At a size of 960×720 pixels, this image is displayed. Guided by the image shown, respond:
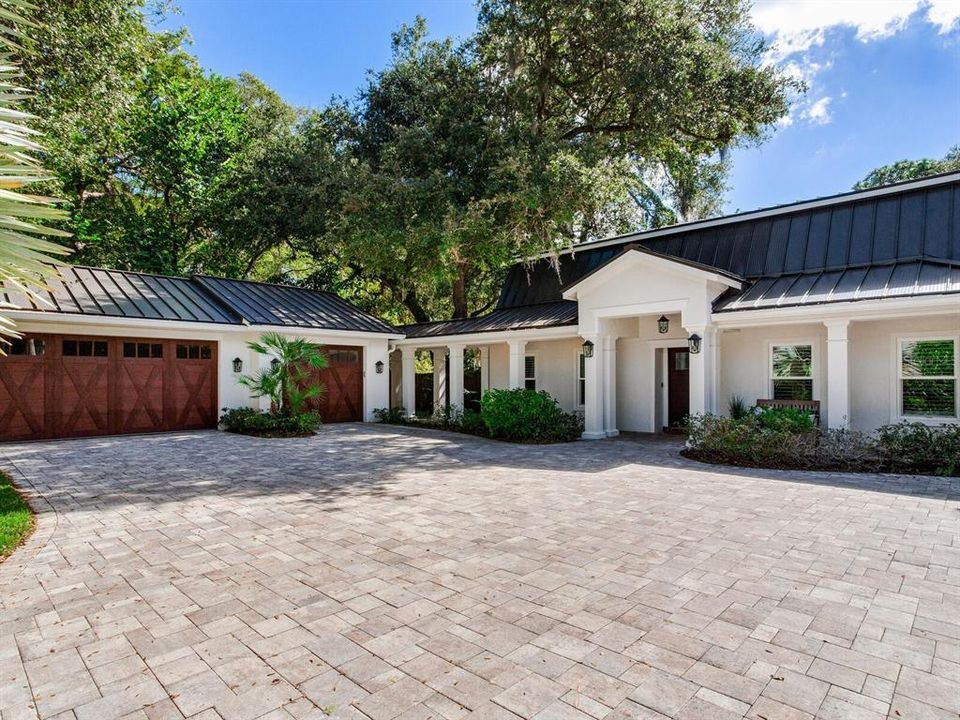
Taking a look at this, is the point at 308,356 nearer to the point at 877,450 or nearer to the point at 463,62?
the point at 463,62

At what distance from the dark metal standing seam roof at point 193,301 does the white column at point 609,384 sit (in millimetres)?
7082

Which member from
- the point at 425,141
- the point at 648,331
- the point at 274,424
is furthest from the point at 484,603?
the point at 425,141

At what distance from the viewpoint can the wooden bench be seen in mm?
10398

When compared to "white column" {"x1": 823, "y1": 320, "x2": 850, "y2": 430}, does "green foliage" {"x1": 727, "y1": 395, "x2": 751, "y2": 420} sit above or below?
below

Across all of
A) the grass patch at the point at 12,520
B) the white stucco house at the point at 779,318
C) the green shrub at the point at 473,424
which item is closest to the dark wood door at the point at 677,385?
the white stucco house at the point at 779,318

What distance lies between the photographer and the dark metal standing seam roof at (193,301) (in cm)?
1233

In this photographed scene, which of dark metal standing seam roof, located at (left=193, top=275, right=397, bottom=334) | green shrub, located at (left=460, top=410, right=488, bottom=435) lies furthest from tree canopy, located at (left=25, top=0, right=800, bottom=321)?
green shrub, located at (left=460, top=410, right=488, bottom=435)

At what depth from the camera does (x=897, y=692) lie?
2.68m

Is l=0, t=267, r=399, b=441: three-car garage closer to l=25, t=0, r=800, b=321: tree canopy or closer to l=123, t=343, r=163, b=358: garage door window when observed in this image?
l=123, t=343, r=163, b=358: garage door window

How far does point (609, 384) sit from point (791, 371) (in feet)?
12.3

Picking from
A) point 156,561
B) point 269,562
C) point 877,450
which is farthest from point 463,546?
point 877,450

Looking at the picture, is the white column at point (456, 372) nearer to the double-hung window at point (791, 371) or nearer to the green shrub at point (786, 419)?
the double-hung window at point (791, 371)

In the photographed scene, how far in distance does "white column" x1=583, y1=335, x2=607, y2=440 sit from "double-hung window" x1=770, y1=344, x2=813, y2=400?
11.7 ft

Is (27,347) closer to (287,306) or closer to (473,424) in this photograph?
(287,306)
